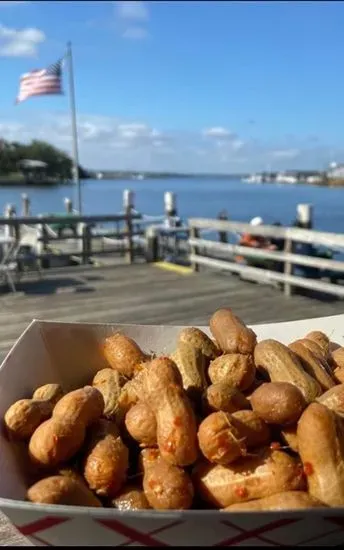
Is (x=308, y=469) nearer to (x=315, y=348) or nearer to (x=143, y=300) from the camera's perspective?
(x=315, y=348)

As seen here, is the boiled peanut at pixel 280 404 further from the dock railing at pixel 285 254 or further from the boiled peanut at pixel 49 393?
the dock railing at pixel 285 254

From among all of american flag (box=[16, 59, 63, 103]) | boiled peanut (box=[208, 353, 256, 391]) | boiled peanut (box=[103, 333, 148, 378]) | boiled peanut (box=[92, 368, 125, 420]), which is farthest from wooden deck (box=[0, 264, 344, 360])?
american flag (box=[16, 59, 63, 103])

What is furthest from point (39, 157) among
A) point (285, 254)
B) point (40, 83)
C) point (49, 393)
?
point (49, 393)

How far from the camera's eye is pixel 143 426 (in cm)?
184

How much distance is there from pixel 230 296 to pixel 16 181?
124 m

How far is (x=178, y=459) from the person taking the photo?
1708 mm

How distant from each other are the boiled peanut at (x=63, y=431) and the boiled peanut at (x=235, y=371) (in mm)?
432

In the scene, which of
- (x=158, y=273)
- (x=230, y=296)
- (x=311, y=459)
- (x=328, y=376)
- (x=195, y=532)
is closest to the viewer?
(x=195, y=532)

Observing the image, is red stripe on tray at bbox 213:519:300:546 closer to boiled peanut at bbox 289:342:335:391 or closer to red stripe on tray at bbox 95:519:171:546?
red stripe on tray at bbox 95:519:171:546

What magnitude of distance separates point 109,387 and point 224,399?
0.49 meters

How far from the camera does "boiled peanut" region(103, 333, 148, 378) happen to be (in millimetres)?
2326

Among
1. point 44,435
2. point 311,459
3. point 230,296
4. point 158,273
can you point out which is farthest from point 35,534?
point 158,273

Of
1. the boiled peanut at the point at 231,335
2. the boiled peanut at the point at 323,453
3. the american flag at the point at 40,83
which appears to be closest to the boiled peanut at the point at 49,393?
the boiled peanut at the point at 231,335

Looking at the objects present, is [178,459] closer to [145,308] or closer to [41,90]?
[145,308]
